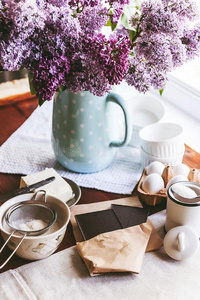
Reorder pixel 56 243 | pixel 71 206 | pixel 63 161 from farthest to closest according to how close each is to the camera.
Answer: pixel 63 161, pixel 71 206, pixel 56 243

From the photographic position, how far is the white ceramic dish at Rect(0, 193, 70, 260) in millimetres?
702

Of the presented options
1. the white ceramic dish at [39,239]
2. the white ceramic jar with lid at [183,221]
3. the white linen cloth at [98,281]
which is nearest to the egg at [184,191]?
the white ceramic jar with lid at [183,221]

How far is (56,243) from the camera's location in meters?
0.73

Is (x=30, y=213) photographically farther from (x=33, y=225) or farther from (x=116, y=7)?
(x=116, y=7)

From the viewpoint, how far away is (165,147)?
36.8 inches

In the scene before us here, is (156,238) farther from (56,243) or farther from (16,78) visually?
(16,78)

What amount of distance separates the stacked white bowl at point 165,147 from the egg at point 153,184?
0.31ft

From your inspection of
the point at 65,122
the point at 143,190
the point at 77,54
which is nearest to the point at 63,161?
the point at 65,122

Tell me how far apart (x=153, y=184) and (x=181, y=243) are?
6.6 inches

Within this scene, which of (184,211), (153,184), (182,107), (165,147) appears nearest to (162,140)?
(165,147)

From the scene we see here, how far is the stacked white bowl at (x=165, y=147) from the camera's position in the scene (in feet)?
3.06

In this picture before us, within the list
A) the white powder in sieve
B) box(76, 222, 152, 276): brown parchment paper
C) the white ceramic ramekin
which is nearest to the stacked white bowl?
the white ceramic ramekin

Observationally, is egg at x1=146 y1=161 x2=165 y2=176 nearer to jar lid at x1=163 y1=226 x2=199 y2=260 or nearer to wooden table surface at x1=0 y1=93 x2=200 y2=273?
wooden table surface at x1=0 y1=93 x2=200 y2=273

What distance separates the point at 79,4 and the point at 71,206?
0.41 meters
